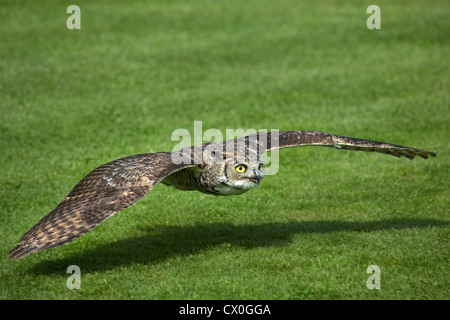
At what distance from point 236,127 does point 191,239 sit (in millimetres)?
6755

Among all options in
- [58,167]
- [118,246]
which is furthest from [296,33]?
[118,246]

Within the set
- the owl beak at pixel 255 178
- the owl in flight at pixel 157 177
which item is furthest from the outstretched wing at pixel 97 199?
the owl beak at pixel 255 178

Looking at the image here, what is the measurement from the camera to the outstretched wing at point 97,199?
8.35 meters

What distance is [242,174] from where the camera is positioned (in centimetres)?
978

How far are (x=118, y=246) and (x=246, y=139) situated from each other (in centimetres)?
338

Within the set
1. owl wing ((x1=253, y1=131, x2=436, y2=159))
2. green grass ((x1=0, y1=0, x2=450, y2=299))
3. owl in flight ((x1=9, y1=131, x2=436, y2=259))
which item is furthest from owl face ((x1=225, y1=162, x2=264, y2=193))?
green grass ((x1=0, y1=0, x2=450, y2=299))

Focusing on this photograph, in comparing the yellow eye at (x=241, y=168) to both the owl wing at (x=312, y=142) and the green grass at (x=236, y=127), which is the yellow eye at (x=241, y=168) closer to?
the owl wing at (x=312, y=142)

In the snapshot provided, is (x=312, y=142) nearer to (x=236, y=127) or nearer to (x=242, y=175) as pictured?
(x=242, y=175)

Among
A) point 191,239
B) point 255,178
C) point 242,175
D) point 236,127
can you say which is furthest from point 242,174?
point 236,127

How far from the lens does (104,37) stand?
24.0 m

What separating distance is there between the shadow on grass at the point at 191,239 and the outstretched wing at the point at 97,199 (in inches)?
67.2

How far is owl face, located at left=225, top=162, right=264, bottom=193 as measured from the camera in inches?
384

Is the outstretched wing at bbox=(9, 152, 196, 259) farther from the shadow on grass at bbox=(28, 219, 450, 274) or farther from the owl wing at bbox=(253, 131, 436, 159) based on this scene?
the owl wing at bbox=(253, 131, 436, 159)
